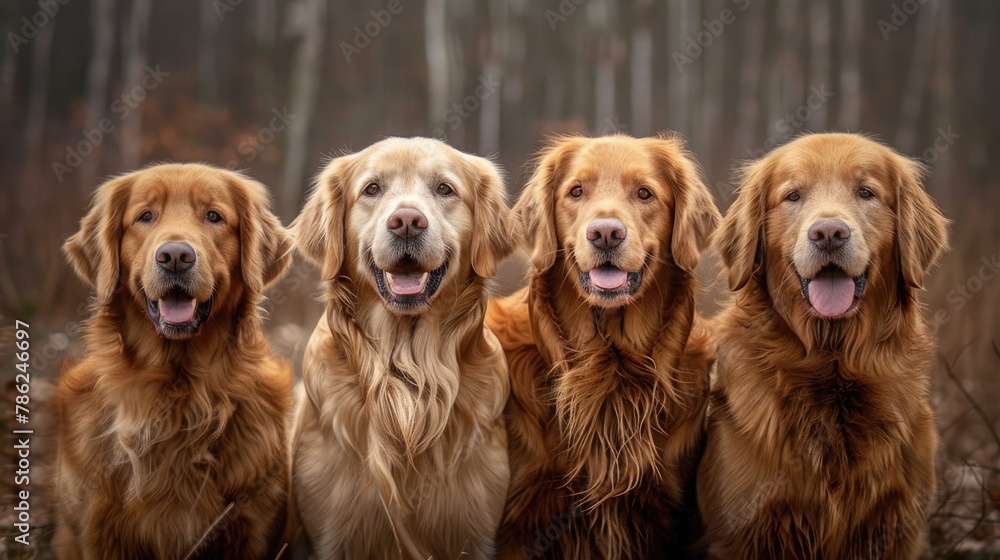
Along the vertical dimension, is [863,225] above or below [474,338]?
above

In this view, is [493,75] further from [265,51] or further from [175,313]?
[175,313]

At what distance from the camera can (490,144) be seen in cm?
1241

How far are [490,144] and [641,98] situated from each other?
2.73m

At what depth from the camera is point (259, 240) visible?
3.92 meters

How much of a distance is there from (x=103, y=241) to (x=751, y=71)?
36.6 ft

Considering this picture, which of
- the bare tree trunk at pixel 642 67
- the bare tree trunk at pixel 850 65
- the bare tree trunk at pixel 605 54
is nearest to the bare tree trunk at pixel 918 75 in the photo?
the bare tree trunk at pixel 850 65

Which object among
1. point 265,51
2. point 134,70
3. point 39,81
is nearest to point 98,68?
point 134,70

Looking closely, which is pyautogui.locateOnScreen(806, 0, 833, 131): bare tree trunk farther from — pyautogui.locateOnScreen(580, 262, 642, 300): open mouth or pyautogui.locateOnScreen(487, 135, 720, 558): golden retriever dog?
pyautogui.locateOnScreen(580, 262, 642, 300): open mouth

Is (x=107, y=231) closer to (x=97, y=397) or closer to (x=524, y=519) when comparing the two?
(x=97, y=397)

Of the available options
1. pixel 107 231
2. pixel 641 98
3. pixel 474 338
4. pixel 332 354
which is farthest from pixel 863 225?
pixel 641 98

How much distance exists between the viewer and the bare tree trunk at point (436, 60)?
492 inches

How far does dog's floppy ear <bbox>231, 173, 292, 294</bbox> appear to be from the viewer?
3828mm

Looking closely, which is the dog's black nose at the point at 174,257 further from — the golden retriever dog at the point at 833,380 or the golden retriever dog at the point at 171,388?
the golden retriever dog at the point at 833,380

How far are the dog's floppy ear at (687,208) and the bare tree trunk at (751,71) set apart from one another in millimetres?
9234
